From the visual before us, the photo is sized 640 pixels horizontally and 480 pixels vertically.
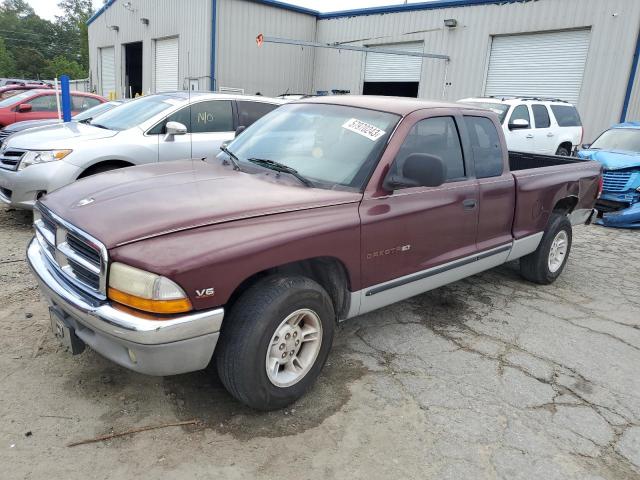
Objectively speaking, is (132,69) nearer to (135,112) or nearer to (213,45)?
(213,45)

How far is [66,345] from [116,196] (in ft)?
2.83

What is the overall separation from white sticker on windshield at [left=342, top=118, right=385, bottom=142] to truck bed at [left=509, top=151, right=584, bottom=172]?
3083mm

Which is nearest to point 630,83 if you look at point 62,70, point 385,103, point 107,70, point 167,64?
point 385,103

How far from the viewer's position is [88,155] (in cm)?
561

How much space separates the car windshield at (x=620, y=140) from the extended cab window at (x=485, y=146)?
278 inches

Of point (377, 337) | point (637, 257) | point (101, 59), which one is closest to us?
point (377, 337)

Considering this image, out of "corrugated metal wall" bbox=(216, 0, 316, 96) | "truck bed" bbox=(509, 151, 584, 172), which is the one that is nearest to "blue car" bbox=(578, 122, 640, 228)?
"truck bed" bbox=(509, 151, 584, 172)

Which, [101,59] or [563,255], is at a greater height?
[101,59]

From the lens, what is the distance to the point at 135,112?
6.53 metres

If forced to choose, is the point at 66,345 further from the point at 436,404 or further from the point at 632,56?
the point at 632,56

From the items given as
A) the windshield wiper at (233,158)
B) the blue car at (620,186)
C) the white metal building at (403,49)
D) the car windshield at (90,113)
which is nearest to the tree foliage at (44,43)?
the white metal building at (403,49)

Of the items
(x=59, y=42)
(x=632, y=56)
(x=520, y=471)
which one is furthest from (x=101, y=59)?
(x=59, y=42)

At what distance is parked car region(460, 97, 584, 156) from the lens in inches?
449

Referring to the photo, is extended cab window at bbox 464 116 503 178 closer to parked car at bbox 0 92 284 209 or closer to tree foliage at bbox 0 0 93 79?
parked car at bbox 0 92 284 209
